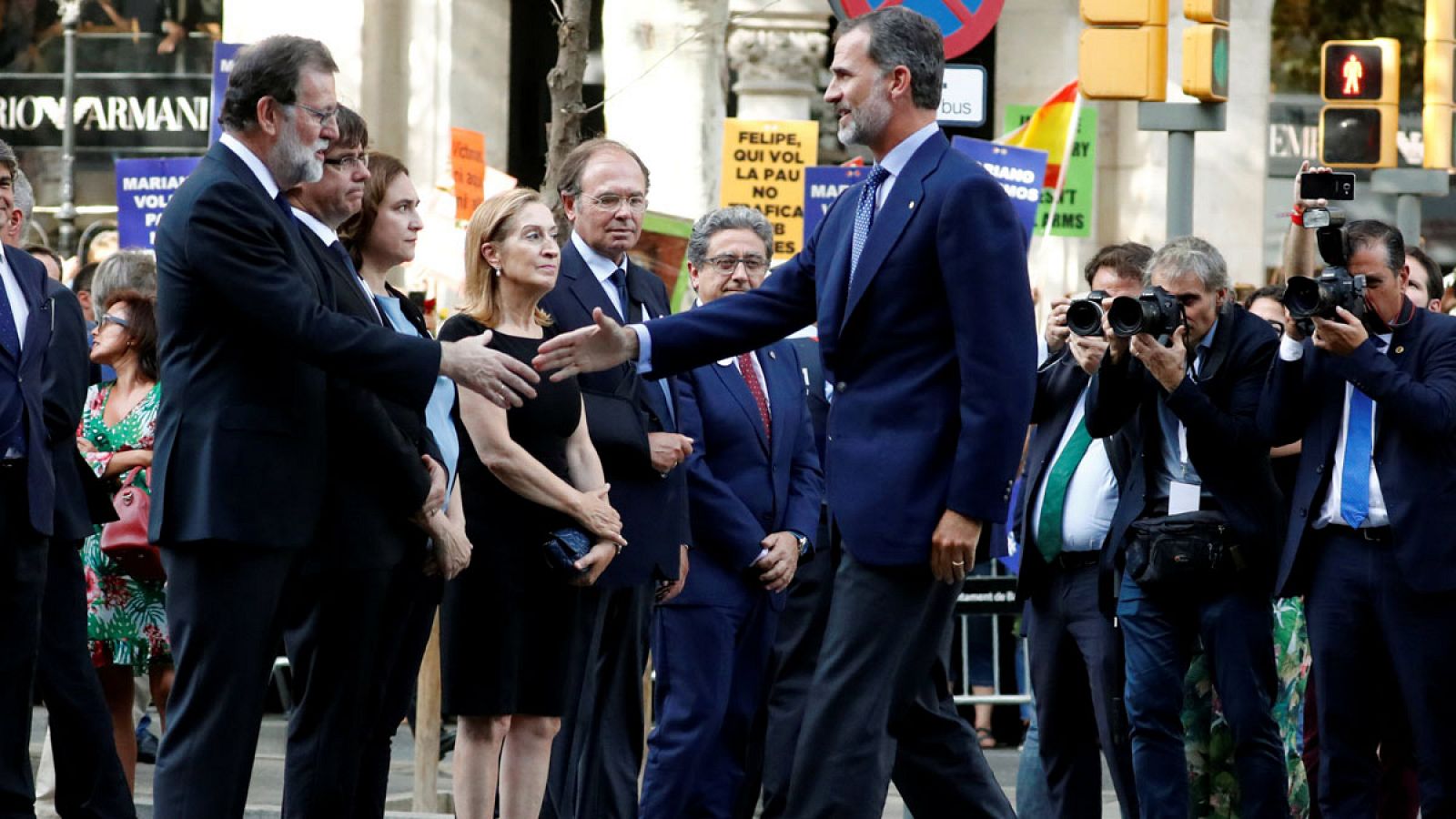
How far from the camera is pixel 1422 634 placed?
8398 millimetres

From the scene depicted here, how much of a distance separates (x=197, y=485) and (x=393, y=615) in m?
0.90

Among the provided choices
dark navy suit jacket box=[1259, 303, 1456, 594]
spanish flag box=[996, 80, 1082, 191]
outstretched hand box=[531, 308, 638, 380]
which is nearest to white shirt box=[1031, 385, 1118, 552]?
dark navy suit jacket box=[1259, 303, 1456, 594]

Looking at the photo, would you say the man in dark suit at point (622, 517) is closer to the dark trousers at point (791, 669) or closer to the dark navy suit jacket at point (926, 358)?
the dark trousers at point (791, 669)

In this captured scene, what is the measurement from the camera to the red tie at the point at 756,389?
948 cm

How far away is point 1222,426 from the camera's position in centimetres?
887

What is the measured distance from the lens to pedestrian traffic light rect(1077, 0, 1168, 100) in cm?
1382

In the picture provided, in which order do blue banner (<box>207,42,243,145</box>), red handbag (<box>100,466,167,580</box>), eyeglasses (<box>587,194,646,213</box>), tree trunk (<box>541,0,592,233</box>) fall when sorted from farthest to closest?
blue banner (<box>207,42,243,145</box>) < tree trunk (<box>541,0,592,233</box>) < red handbag (<box>100,466,167,580</box>) < eyeglasses (<box>587,194,646,213</box>)

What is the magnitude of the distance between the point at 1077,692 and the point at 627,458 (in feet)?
6.11

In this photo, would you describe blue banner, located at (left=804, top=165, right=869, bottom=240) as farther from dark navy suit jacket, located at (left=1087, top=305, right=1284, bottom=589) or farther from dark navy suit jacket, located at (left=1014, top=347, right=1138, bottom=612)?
dark navy suit jacket, located at (left=1087, top=305, right=1284, bottom=589)

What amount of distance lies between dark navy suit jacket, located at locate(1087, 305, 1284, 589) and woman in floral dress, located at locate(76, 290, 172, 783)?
3533 mm

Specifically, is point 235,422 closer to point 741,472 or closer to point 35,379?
point 35,379

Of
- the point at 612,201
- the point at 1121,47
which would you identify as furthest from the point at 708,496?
the point at 1121,47

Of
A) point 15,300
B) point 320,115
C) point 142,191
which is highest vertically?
point 142,191

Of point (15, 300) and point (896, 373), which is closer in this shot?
point (896, 373)
